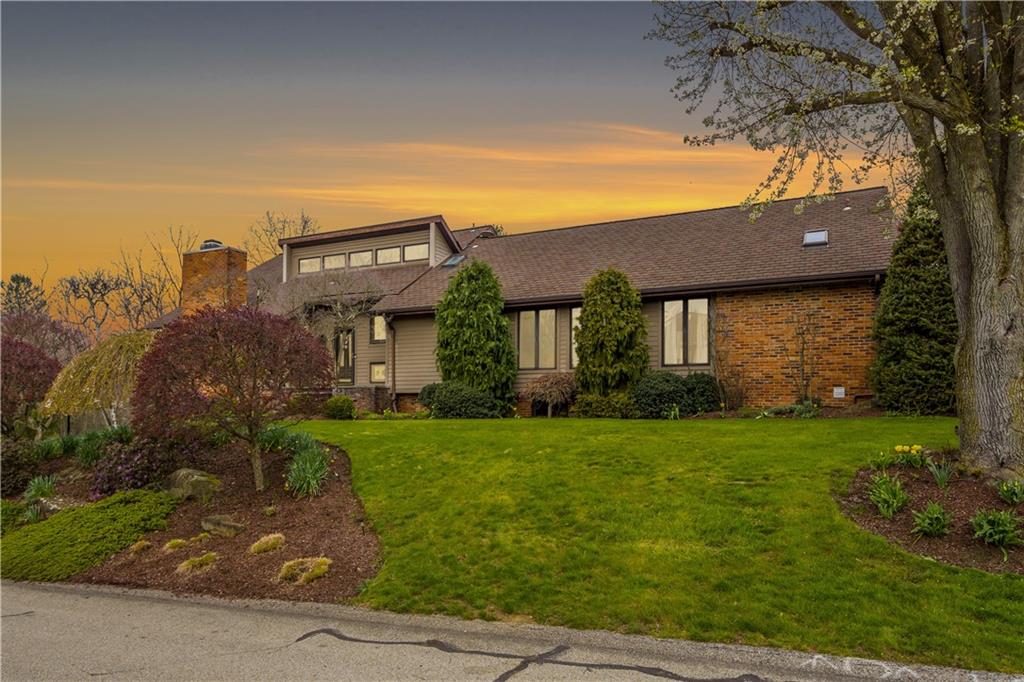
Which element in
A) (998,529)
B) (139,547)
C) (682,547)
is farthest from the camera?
(139,547)

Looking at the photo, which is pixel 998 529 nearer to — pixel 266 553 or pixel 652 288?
pixel 266 553

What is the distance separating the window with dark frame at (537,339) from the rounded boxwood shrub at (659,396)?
417cm

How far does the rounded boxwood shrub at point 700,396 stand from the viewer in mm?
16938

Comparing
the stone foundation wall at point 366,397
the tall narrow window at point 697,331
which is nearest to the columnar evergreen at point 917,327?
the tall narrow window at point 697,331

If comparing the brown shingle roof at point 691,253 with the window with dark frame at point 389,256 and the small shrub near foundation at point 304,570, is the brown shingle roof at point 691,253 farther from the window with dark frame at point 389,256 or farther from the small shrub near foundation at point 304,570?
the small shrub near foundation at point 304,570

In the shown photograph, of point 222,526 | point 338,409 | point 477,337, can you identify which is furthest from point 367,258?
point 222,526

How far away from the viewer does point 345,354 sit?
25.7 meters

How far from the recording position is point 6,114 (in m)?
13.2

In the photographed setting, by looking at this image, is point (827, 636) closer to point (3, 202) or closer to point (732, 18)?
point (732, 18)

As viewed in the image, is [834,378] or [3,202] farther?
[834,378]

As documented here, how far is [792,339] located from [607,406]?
4644 mm

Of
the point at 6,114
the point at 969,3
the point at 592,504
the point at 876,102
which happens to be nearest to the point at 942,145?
the point at 876,102

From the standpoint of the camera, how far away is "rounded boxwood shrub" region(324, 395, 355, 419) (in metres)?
20.1

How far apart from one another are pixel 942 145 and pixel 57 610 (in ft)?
39.8
